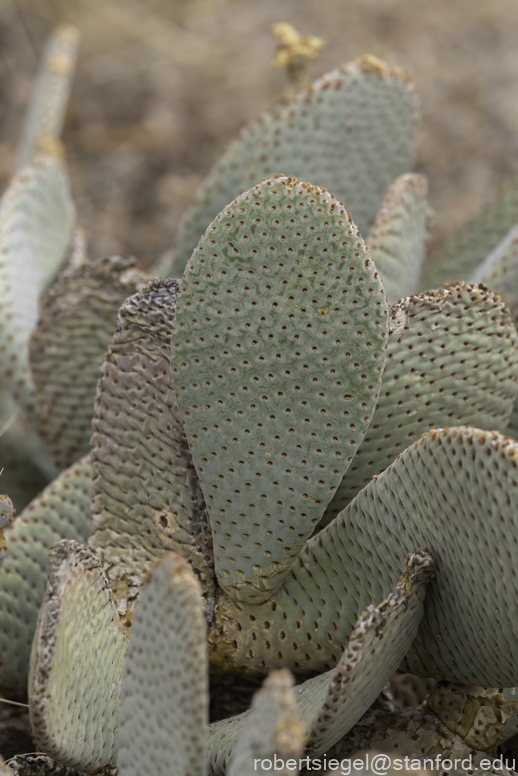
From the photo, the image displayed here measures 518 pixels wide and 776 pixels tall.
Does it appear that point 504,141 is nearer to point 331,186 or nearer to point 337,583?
point 331,186

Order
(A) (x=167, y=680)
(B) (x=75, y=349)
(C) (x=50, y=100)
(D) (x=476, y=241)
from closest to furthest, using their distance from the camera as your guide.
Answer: (A) (x=167, y=680), (B) (x=75, y=349), (D) (x=476, y=241), (C) (x=50, y=100)

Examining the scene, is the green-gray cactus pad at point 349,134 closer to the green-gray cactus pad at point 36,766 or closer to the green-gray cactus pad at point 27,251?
the green-gray cactus pad at point 27,251

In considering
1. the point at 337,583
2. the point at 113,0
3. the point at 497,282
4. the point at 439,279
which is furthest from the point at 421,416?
the point at 113,0

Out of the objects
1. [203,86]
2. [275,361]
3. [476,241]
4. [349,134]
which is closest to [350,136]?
[349,134]

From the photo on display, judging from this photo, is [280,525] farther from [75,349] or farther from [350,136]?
[350,136]

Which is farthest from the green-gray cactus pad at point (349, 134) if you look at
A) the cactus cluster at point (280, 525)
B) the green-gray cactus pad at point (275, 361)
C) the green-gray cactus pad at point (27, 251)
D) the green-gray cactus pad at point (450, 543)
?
the green-gray cactus pad at point (450, 543)

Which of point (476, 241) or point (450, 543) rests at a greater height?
point (476, 241)
